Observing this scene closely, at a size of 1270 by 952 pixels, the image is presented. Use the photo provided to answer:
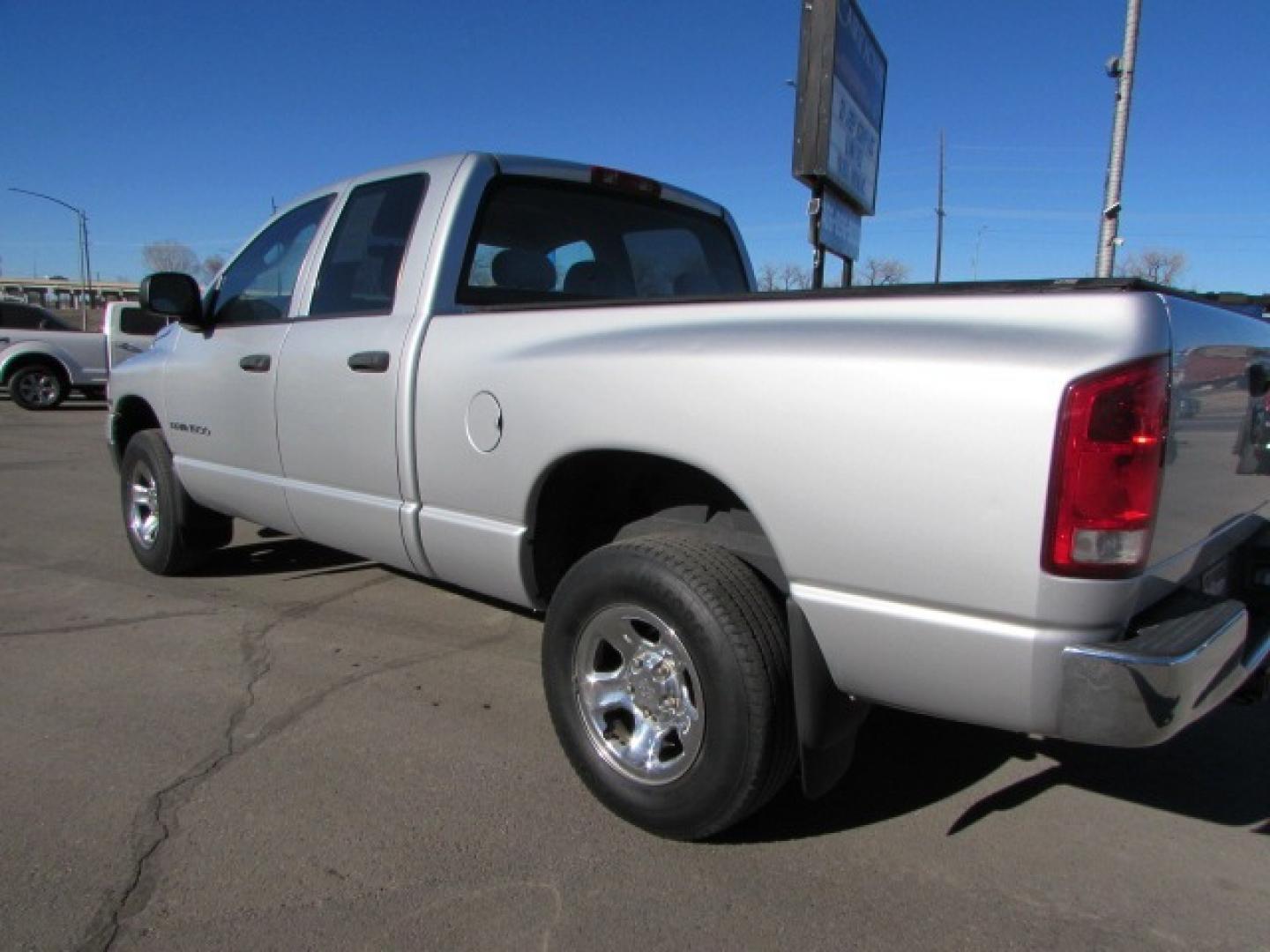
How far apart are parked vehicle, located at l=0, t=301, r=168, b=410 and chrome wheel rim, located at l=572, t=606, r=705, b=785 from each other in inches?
629

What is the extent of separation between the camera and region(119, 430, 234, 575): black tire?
4926 millimetres

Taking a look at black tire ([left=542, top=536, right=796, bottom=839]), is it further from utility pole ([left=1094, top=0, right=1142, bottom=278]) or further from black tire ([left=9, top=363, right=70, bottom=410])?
black tire ([left=9, top=363, right=70, bottom=410])

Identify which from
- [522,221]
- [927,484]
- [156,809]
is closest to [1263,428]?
[927,484]

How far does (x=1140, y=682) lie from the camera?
5.99ft

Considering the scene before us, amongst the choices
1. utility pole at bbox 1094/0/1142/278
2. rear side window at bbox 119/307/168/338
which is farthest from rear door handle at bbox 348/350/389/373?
rear side window at bbox 119/307/168/338

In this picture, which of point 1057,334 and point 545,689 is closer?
point 1057,334

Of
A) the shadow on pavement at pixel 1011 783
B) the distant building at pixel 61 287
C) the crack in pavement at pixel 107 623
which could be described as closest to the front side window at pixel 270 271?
the crack in pavement at pixel 107 623

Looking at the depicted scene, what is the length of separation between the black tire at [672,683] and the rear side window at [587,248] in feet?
4.81

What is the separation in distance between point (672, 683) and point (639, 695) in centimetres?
14

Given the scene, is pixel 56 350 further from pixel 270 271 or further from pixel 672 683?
pixel 672 683

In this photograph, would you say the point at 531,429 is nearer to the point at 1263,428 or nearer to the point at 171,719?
the point at 171,719

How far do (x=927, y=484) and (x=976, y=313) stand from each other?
15.7 inches

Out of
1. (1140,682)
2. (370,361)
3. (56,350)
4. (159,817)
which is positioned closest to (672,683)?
(1140,682)

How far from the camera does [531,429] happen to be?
2.81 metres
